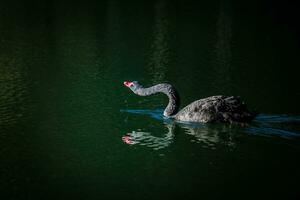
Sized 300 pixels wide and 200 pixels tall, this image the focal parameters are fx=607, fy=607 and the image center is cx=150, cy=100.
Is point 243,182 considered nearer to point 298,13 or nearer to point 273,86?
point 273,86

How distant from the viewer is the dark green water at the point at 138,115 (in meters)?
10.2

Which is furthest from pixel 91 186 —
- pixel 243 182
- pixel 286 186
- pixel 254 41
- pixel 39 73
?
pixel 254 41

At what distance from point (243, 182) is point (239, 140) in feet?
7.69

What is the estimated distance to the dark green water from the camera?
10172 millimetres

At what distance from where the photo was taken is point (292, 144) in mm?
12195

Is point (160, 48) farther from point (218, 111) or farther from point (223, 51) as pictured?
point (218, 111)

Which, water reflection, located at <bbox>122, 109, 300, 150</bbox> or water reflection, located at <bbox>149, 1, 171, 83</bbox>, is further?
water reflection, located at <bbox>149, 1, 171, 83</bbox>

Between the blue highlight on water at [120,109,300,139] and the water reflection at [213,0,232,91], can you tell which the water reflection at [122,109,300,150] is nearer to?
the blue highlight on water at [120,109,300,139]

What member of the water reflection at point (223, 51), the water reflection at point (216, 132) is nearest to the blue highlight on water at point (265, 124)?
the water reflection at point (216, 132)

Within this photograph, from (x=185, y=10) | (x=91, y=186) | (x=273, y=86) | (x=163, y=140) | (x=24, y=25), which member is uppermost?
(x=185, y=10)

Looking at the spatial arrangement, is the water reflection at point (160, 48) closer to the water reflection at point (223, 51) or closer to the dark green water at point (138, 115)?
the dark green water at point (138, 115)

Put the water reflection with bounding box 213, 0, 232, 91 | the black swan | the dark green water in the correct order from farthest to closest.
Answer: the water reflection with bounding box 213, 0, 232, 91 < the black swan < the dark green water

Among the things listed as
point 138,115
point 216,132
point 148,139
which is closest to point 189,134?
point 216,132

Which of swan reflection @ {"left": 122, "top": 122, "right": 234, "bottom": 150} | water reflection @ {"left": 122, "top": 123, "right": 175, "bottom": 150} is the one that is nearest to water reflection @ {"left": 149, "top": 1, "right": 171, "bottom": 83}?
swan reflection @ {"left": 122, "top": 122, "right": 234, "bottom": 150}
